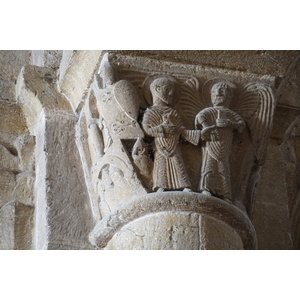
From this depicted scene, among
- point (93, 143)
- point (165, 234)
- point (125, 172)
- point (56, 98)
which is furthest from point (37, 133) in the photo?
point (165, 234)

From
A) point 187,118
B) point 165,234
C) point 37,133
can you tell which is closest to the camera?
point 165,234

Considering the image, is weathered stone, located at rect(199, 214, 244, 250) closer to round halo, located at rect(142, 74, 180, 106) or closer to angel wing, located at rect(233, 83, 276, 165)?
angel wing, located at rect(233, 83, 276, 165)

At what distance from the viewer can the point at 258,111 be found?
3.29 m

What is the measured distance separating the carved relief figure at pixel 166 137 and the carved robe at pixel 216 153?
0.05m

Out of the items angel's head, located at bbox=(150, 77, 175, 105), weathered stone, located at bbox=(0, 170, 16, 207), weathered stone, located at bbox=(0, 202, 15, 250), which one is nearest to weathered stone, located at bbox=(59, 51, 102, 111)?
angel's head, located at bbox=(150, 77, 175, 105)

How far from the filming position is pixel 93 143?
10.6 ft

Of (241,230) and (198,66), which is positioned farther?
(198,66)

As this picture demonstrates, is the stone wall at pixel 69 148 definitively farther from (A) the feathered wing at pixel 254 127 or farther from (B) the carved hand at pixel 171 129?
(B) the carved hand at pixel 171 129

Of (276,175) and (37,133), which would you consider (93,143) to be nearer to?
(37,133)

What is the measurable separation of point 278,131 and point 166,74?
0.60 m

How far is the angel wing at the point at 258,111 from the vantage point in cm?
Answer: 327

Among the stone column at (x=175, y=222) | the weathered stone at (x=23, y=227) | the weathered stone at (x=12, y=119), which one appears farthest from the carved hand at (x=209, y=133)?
the weathered stone at (x=12, y=119)

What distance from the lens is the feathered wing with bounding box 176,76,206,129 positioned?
3.19m

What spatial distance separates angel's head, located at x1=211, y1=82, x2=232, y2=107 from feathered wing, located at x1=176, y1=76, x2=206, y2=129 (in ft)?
0.13
